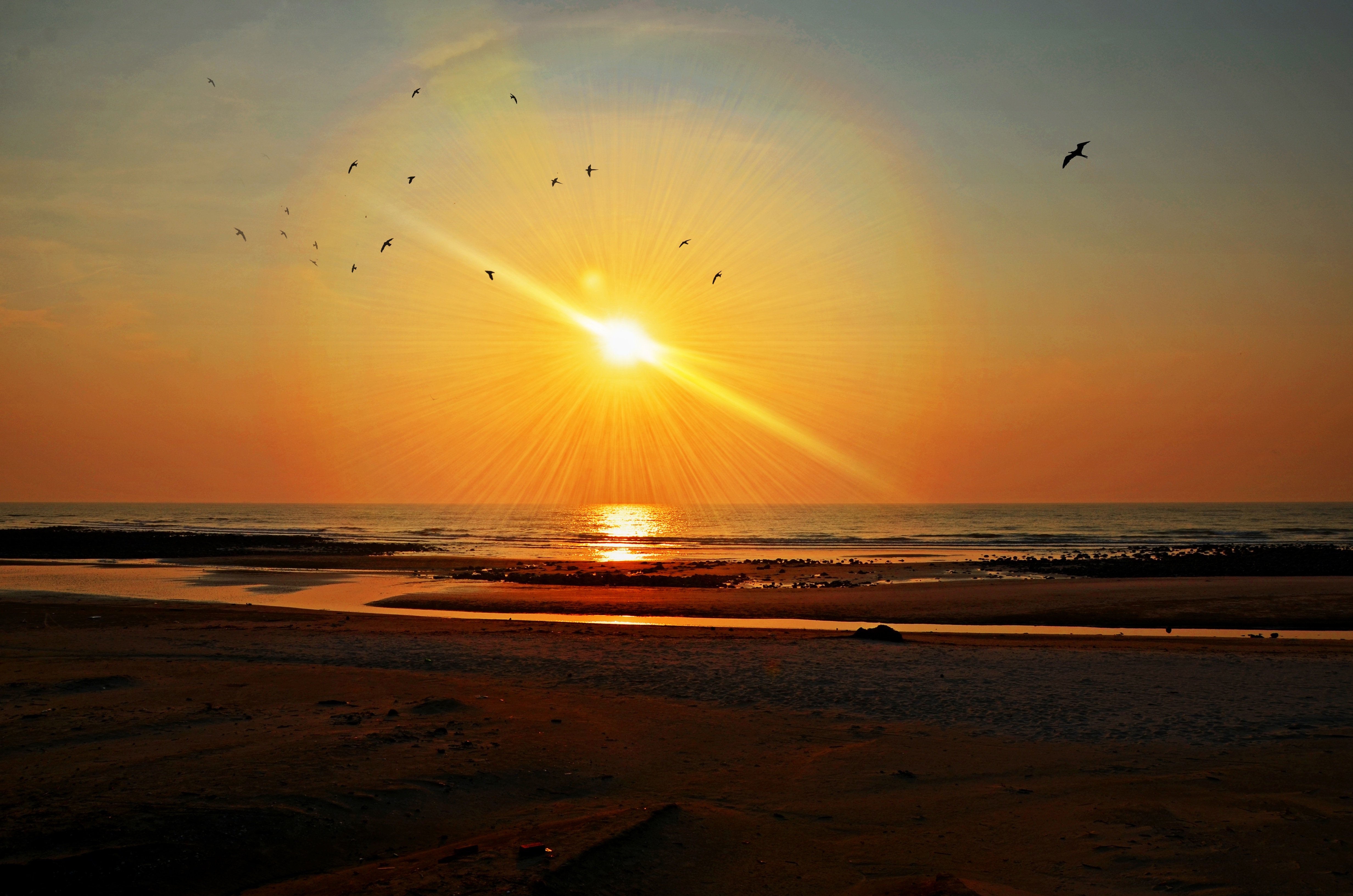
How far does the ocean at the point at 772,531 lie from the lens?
253 feet

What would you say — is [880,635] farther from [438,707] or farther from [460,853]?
[460,853]

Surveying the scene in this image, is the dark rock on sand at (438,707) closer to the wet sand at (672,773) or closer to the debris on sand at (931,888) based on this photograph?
the wet sand at (672,773)

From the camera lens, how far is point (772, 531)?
12300 cm

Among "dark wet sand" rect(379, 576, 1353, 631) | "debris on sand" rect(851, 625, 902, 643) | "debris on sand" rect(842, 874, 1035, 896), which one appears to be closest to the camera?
"debris on sand" rect(842, 874, 1035, 896)

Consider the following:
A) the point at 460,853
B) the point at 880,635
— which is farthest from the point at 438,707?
the point at 880,635

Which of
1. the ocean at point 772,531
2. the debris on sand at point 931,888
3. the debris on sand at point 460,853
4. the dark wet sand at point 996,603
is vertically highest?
the ocean at point 772,531

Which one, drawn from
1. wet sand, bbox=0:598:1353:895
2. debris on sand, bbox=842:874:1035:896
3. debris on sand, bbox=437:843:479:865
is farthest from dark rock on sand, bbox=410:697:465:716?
debris on sand, bbox=842:874:1035:896

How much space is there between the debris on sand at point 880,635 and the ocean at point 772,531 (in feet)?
141

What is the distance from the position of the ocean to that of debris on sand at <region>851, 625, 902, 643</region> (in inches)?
1698

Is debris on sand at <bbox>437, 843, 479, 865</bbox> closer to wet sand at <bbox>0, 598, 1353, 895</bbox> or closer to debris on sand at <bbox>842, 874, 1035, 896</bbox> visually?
wet sand at <bbox>0, 598, 1353, 895</bbox>

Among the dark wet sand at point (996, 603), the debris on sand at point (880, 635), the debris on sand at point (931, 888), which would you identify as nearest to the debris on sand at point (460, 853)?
the debris on sand at point (931, 888)

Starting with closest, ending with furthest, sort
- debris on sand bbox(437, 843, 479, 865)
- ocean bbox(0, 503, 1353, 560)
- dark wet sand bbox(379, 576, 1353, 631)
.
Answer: debris on sand bbox(437, 843, 479, 865)
dark wet sand bbox(379, 576, 1353, 631)
ocean bbox(0, 503, 1353, 560)

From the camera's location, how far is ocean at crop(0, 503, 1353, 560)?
77.1m

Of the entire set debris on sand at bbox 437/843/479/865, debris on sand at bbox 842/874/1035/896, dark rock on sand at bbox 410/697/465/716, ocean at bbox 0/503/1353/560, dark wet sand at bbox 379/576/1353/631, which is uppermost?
ocean at bbox 0/503/1353/560
